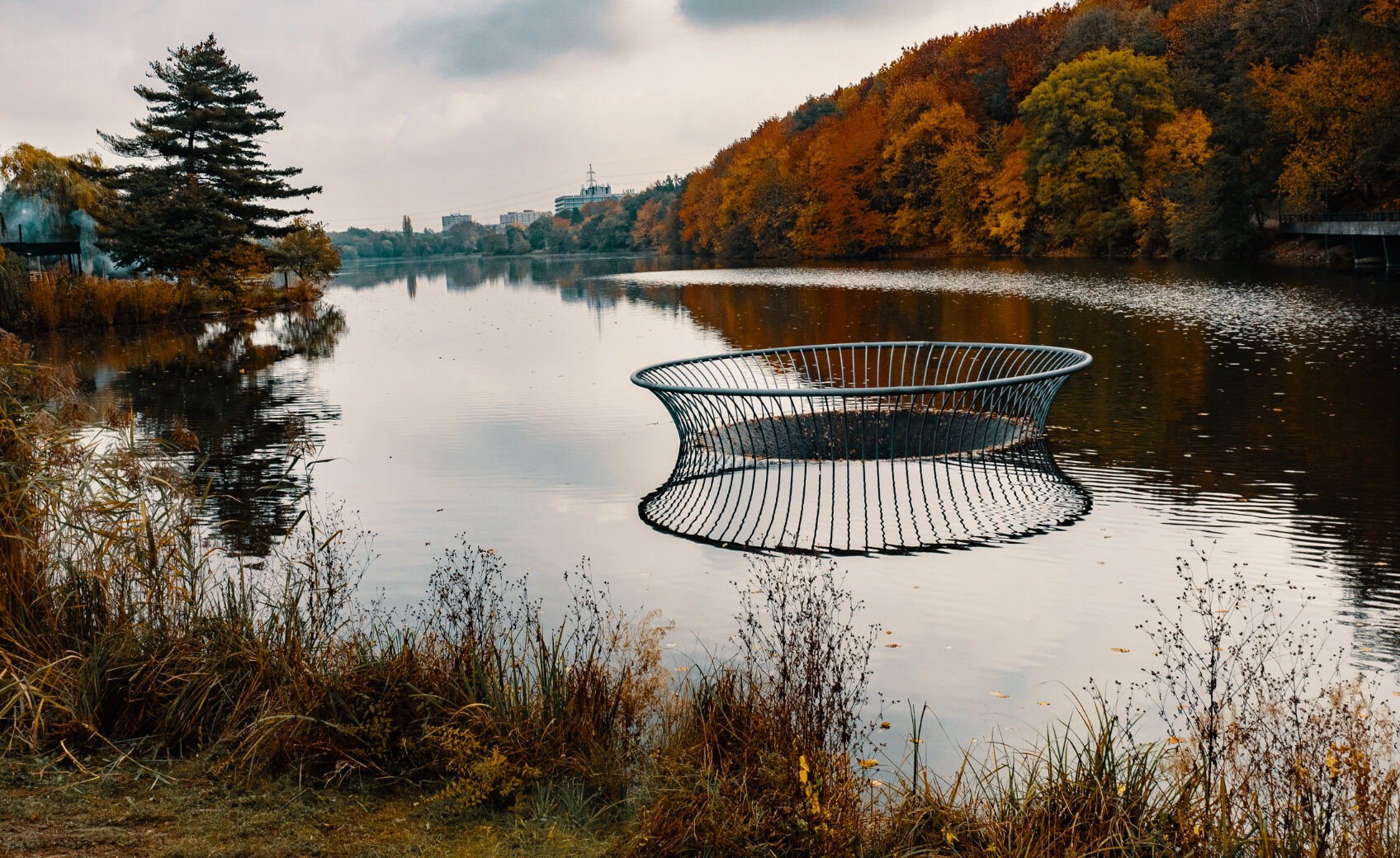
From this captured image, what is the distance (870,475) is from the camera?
27.3ft

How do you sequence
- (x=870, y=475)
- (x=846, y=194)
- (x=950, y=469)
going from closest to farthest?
(x=870, y=475), (x=950, y=469), (x=846, y=194)

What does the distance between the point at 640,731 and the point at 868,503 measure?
3934 mm

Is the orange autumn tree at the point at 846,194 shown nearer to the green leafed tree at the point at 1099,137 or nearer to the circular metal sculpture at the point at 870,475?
the green leafed tree at the point at 1099,137

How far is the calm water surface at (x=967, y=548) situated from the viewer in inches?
211

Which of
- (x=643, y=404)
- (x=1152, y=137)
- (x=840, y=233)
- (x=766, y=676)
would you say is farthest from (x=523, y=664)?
(x=840, y=233)

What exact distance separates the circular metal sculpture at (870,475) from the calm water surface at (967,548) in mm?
298

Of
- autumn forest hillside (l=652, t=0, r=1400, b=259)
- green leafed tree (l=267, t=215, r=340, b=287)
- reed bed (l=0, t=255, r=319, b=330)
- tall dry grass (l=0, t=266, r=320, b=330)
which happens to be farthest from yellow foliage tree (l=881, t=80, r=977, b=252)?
reed bed (l=0, t=255, r=319, b=330)

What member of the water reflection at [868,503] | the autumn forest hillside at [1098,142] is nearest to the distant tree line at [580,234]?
the autumn forest hillside at [1098,142]

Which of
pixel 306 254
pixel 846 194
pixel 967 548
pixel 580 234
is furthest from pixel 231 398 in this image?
pixel 580 234

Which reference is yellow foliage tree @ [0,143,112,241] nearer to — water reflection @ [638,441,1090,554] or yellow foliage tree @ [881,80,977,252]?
water reflection @ [638,441,1090,554]

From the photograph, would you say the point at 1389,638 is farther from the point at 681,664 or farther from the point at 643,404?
the point at 643,404

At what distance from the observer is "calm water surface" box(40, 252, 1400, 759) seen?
535cm

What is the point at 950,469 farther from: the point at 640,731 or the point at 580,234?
the point at 580,234

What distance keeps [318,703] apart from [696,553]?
10.5ft
